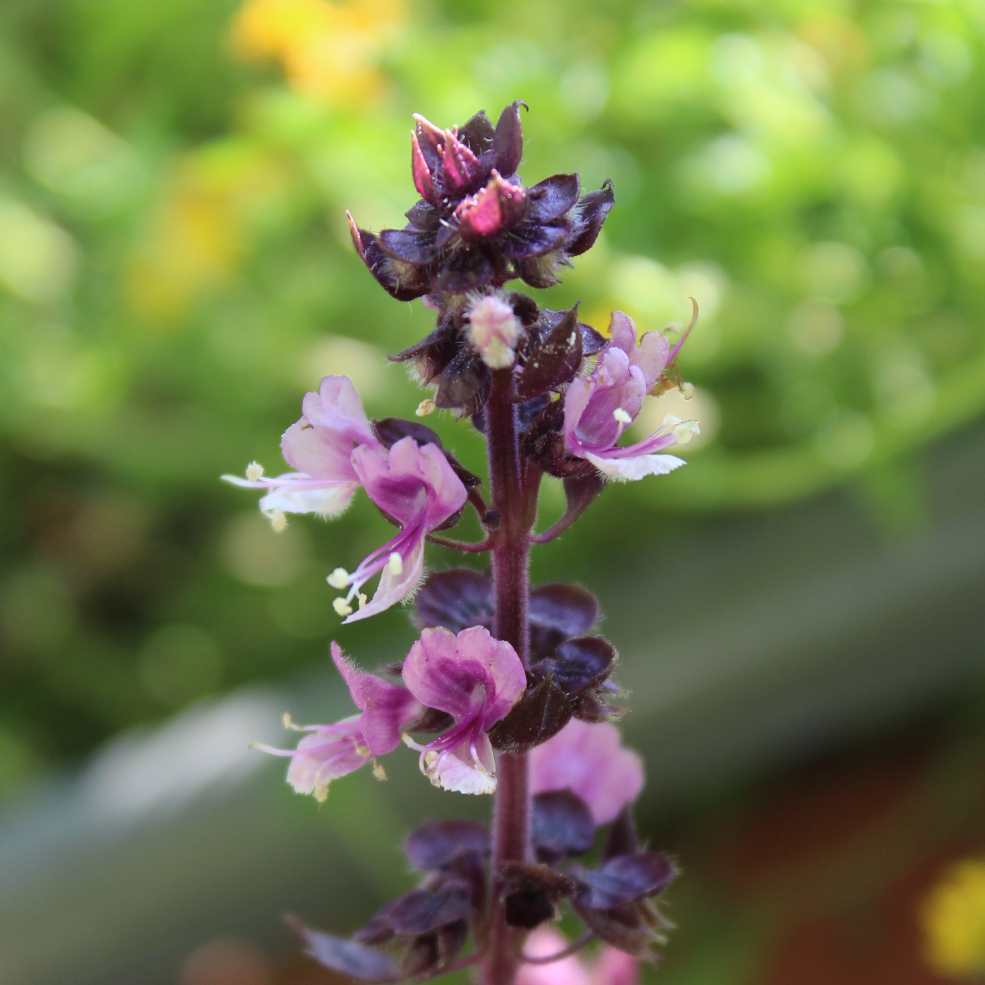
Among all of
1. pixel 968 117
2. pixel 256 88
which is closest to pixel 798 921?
pixel 968 117

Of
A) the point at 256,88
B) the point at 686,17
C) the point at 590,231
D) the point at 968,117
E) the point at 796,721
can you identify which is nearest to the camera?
the point at 590,231

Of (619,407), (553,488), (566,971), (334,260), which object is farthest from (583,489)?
(334,260)

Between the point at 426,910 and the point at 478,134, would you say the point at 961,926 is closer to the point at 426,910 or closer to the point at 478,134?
the point at 426,910

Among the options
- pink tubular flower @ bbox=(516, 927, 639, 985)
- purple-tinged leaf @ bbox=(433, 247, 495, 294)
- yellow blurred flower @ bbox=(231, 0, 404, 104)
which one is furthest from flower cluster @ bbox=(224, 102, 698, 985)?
yellow blurred flower @ bbox=(231, 0, 404, 104)

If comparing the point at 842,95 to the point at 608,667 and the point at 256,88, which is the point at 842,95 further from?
the point at 608,667

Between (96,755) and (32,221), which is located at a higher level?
(32,221)

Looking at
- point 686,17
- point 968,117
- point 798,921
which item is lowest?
point 798,921
